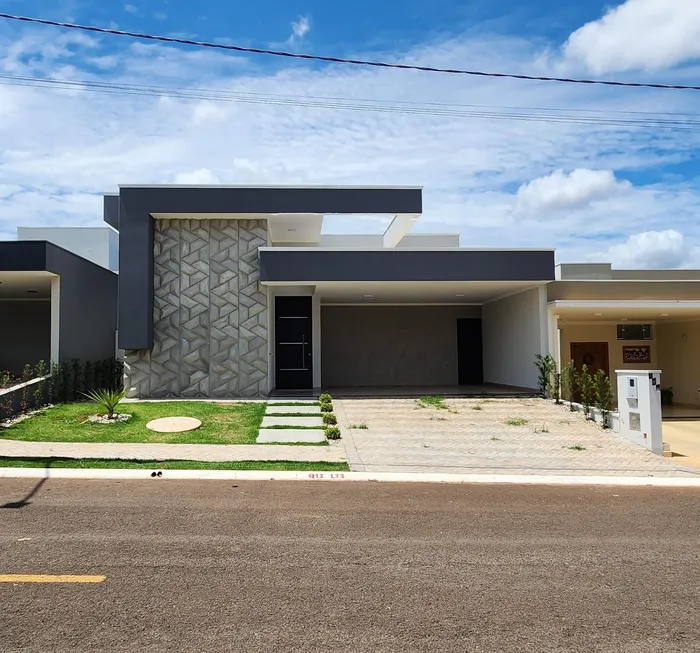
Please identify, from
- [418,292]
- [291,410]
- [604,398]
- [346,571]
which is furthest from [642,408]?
[346,571]

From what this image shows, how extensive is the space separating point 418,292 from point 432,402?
429 centimetres

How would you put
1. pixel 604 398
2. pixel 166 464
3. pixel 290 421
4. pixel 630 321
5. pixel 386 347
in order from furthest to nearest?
pixel 386 347
pixel 630 321
pixel 604 398
pixel 290 421
pixel 166 464

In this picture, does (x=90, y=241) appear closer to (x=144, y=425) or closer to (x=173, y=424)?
(x=144, y=425)

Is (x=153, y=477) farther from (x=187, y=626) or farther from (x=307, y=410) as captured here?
(x=307, y=410)

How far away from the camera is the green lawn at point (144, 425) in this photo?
12.2m

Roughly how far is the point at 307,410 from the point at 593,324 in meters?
13.6

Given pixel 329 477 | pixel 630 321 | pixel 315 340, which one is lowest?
pixel 329 477

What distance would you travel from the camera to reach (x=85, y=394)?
17453mm

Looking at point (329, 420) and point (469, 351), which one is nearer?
point (329, 420)

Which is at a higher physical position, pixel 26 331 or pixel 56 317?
pixel 56 317

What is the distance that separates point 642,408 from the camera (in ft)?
41.8

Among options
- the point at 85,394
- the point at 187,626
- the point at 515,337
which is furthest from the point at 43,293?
the point at 187,626

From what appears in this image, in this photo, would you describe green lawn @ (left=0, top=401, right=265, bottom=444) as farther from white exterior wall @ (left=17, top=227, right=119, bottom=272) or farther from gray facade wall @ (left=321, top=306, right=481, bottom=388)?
white exterior wall @ (left=17, top=227, right=119, bottom=272)

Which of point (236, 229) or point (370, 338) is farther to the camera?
point (370, 338)
